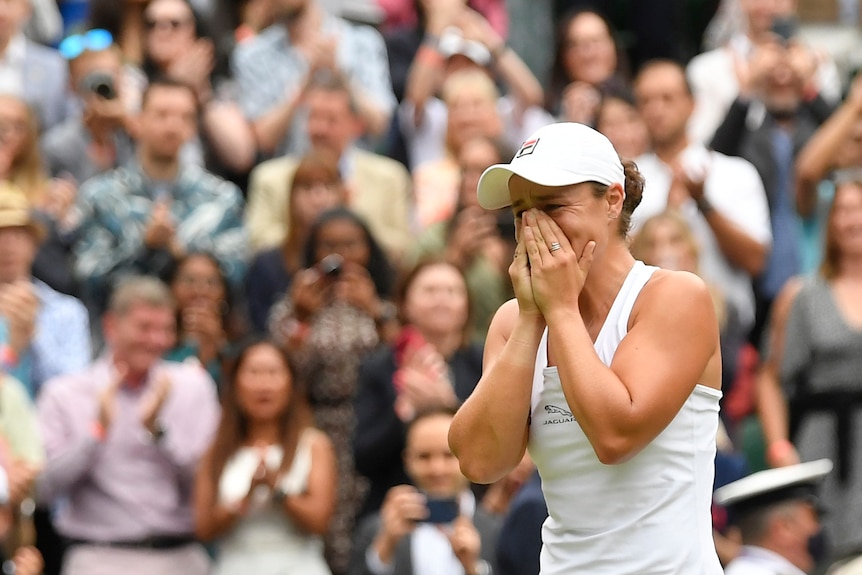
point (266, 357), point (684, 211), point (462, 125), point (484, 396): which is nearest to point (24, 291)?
point (266, 357)

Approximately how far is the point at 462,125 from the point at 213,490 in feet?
10.3

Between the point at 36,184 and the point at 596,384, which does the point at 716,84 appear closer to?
the point at 36,184

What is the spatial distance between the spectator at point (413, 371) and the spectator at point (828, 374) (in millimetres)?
1462

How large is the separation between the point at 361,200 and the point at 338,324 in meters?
1.46

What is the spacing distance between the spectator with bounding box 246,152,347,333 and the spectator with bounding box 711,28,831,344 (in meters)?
2.41

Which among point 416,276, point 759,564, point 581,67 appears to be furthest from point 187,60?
point 759,564

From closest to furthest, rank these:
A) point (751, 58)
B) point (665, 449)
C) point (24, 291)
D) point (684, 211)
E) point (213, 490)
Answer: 1. point (665, 449)
2. point (213, 490)
3. point (24, 291)
4. point (684, 211)
5. point (751, 58)

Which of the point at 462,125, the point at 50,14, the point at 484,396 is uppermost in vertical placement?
the point at 484,396

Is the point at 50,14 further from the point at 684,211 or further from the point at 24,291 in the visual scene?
the point at 684,211

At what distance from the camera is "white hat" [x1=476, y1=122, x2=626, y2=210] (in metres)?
3.94

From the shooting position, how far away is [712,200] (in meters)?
9.23

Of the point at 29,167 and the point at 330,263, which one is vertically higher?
the point at 330,263

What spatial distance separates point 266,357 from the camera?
25.7 ft

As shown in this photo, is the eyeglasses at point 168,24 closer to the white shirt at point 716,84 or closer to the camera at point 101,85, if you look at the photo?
the camera at point 101,85
